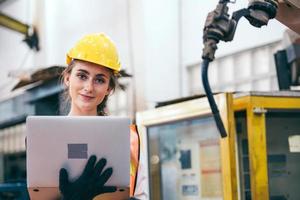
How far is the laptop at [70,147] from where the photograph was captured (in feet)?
7.05

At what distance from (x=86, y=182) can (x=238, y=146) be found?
1481 mm

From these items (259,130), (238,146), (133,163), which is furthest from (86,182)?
(238,146)

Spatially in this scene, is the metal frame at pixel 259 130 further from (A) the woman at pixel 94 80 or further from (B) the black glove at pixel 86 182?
(B) the black glove at pixel 86 182

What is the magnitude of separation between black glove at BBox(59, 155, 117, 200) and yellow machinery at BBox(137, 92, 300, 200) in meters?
1.15

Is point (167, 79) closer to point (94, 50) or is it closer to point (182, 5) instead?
point (182, 5)

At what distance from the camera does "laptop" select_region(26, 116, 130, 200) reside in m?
2.15

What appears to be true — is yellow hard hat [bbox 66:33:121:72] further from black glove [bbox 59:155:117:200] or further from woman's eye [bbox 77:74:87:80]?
black glove [bbox 59:155:117:200]

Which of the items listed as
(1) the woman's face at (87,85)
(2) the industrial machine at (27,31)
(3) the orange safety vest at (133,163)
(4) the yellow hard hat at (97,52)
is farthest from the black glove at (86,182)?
(2) the industrial machine at (27,31)

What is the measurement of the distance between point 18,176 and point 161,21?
397cm

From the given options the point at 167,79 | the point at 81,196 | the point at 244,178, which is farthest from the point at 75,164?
the point at 167,79

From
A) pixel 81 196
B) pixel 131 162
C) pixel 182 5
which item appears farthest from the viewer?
pixel 182 5

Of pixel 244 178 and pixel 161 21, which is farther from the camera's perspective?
pixel 161 21

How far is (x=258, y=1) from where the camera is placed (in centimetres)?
206

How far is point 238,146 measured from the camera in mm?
3420
